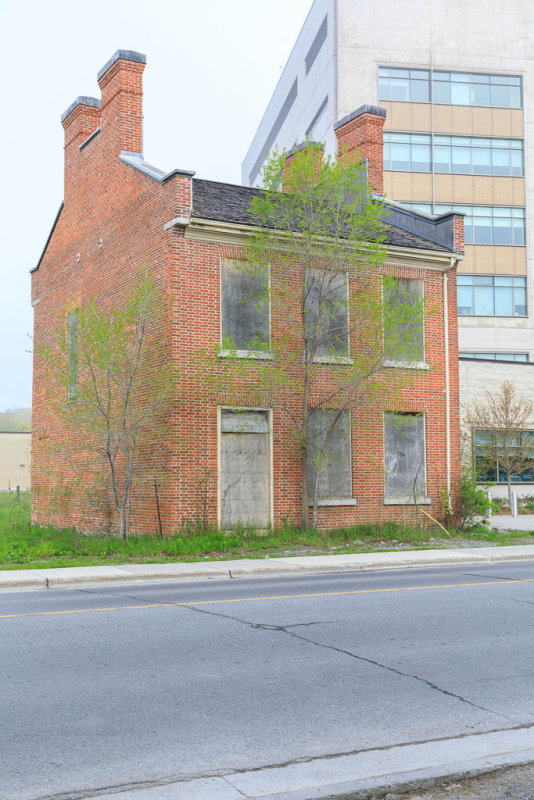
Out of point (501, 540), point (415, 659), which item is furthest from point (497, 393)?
point (415, 659)

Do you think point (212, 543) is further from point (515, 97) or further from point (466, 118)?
point (515, 97)

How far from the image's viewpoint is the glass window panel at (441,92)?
2019 inches

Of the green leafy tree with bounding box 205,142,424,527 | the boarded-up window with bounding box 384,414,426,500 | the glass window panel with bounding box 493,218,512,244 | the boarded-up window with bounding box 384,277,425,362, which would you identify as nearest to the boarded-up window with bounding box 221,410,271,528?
the green leafy tree with bounding box 205,142,424,527

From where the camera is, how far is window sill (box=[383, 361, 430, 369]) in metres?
21.4

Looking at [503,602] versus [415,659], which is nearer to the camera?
[415,659]

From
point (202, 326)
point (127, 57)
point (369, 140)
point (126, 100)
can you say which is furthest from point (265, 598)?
point (369, 140)

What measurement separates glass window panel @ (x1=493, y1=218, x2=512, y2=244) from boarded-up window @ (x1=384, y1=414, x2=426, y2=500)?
31660 mm

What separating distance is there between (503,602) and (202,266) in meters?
11.0

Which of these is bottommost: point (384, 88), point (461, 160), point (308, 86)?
point (461, 160)

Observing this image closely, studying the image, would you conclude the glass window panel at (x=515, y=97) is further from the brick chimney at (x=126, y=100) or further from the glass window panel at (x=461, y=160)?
the brick chimney at (x=126, y=100)

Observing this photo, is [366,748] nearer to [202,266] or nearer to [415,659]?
[415,659]

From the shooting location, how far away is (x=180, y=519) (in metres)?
18.5

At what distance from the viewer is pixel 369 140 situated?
26031mm

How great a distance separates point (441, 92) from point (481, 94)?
2587 mm
